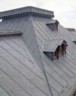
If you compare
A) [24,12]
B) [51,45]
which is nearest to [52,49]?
[51,45]

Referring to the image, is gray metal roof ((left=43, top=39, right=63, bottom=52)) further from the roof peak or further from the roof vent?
the roof peak

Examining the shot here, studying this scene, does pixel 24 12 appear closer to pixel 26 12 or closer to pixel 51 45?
pixel 26 12

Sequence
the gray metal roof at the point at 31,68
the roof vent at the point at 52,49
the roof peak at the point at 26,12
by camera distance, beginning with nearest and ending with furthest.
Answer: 1. the gray metal roof at the point at 31,68
2. the roof vent at the point at 52,49
3. the roof peak at the point at 26,12

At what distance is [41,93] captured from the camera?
8711 mm

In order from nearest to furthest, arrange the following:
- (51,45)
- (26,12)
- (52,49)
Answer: (52,49) → (51,45) → (26,12)

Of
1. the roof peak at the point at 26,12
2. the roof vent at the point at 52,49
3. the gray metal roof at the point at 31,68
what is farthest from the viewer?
the roof peak at the point at 26,12

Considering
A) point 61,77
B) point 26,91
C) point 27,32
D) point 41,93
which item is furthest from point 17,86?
point 27,32

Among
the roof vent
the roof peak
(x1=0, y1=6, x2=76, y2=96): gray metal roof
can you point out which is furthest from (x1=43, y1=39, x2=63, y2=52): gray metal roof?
the roof peak

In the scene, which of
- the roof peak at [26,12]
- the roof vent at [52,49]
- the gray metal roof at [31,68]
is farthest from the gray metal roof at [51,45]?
the roof peak at [26,12]

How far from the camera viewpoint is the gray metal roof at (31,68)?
8544 millimetres

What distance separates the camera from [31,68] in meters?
10.4

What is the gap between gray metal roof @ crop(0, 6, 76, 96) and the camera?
8544mm

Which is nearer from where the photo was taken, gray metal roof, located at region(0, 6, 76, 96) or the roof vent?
gray metal roof, located at region(0, 6, 76, 96)

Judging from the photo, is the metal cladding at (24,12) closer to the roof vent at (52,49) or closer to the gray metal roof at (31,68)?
the gray metal roof at (31,68)
